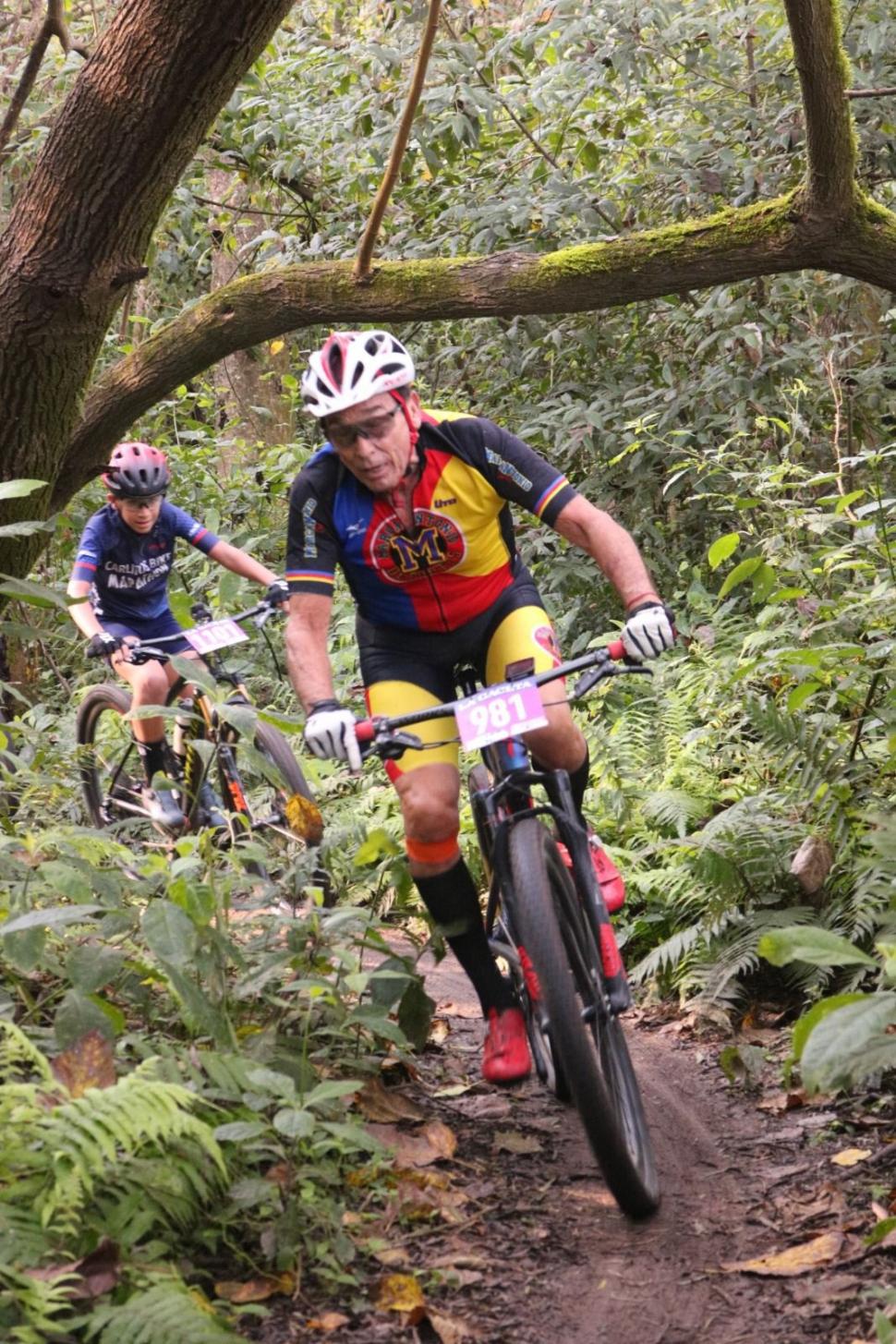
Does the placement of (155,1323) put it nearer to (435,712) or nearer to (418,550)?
(435,712)

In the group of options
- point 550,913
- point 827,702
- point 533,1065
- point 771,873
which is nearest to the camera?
point 550,913

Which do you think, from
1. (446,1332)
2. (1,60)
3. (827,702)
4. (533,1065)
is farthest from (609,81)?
(1,60)

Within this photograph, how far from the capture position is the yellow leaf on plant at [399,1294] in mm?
3445

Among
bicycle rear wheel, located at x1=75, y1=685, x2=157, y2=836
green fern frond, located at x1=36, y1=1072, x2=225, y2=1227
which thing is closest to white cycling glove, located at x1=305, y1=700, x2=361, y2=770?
green fern frond, located at x1=36, y1=1072, x2=225, y2=1227

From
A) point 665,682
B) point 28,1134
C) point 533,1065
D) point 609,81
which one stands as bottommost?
point 533,1065

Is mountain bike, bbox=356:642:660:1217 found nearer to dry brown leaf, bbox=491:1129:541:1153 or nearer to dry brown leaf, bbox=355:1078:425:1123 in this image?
dry brown leaf, bbox=491:1129:541:1153

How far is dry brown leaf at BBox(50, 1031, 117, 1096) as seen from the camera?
3318mm

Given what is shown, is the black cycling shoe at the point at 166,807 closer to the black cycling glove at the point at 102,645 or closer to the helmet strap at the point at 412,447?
the black cycling glove at the point at 102,645

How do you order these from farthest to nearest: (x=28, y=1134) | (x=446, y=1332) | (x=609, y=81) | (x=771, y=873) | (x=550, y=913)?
(x=609, y=81) → (x=771, y=873) → (x=550, y=913) → (x=446, y=1332) → (x=28, y=1134)

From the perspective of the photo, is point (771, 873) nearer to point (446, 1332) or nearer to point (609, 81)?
point (446, 1332)

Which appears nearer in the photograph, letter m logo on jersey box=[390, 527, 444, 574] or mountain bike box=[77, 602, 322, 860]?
letter m logo on jersey box=[390, 527, 444, 574]

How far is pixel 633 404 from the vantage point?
10070 millimetres

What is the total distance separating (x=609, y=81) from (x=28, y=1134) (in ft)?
28.5

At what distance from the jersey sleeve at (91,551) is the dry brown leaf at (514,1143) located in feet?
15.8
